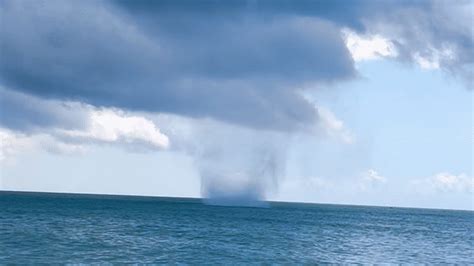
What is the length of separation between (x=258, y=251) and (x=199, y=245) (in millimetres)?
7332

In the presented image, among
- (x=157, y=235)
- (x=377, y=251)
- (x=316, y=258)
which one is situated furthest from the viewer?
(x=157, y=235)

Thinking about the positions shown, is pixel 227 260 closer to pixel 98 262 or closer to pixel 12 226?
pixel 98 262

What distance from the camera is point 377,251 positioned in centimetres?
6328

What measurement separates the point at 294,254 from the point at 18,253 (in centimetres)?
2585

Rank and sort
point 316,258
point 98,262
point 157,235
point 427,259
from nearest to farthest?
1. point 98,262
2. point 316,258
3. point 427,259
4. point 157,235

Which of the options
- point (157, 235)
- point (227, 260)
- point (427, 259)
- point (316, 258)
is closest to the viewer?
point (227, 260)

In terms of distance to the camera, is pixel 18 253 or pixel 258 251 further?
pixel 258 251

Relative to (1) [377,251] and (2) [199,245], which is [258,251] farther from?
(1) [377,251]

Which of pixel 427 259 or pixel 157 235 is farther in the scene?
pixel 157 235

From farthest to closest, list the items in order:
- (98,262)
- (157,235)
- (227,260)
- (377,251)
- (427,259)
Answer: (157,235) < (377,251) < (427,259) < (227,260) < (98,262)

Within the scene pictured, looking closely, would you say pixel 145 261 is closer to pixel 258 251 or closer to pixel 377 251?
pixel 258 251

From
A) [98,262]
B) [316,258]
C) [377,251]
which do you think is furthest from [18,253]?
[377,251]

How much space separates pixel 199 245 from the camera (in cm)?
5909

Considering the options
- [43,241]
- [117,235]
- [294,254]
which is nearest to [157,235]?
[117,235]
